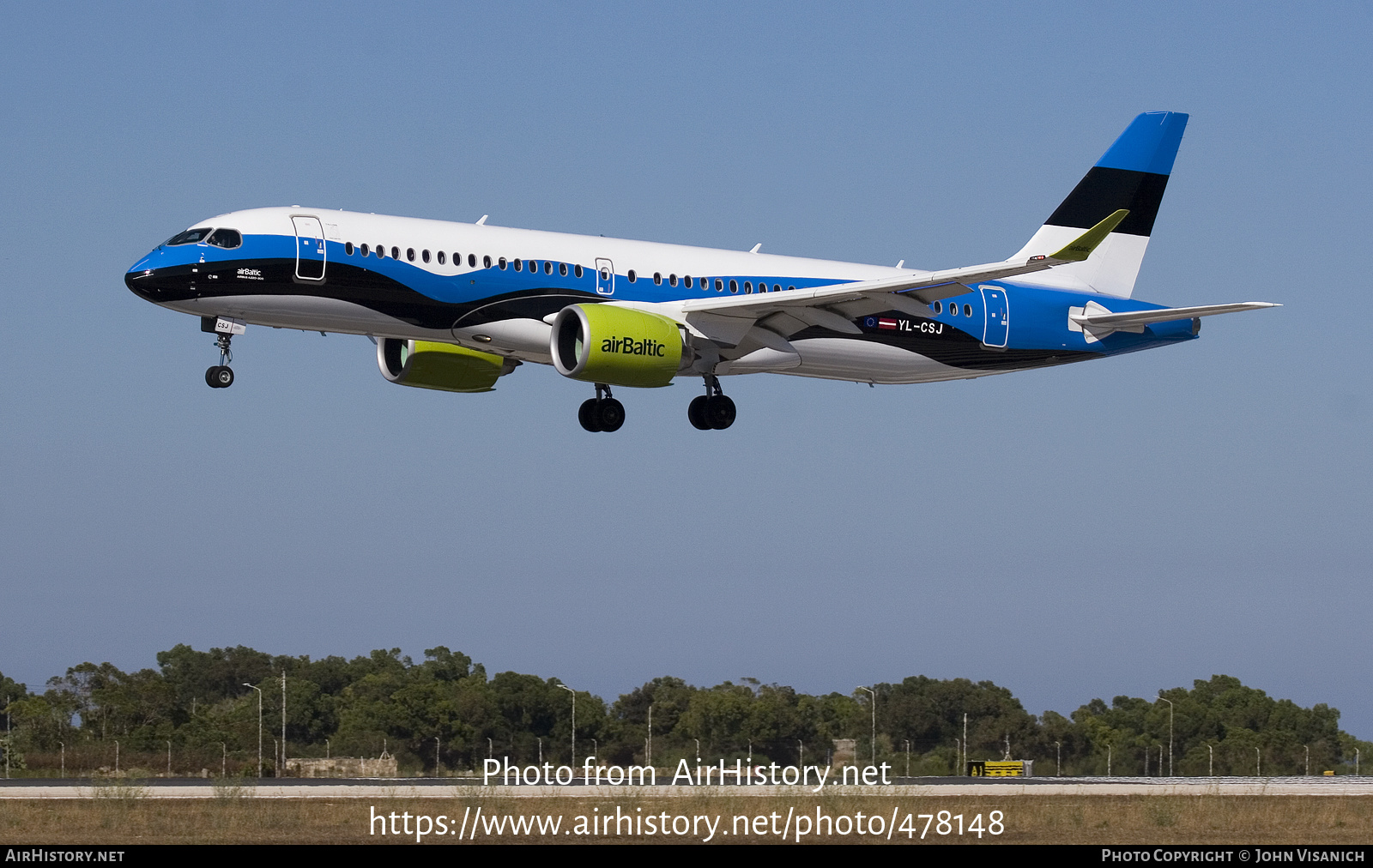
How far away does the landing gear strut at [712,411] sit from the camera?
163 feet

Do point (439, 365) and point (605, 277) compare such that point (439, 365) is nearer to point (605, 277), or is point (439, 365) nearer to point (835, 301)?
point (605, 277)

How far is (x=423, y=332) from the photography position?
4362 centimetres

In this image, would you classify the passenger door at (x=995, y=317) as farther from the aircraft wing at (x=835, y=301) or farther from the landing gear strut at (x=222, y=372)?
the landing gear strut at (x=222, y=372)

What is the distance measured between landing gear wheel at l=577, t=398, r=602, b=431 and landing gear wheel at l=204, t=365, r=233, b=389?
9471 millimetres

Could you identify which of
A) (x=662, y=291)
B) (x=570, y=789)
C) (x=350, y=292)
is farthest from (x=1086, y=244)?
(x=570, y=789)

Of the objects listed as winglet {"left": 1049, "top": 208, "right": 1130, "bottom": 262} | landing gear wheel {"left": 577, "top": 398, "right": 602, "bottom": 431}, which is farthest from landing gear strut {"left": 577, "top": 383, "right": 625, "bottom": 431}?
winglet {"left": 1049, "top": 208, "right": 1130, "bottom": 262}

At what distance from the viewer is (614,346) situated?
43531mm

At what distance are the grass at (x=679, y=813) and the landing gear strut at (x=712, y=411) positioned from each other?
1096 centimetres

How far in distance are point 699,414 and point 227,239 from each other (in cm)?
1387

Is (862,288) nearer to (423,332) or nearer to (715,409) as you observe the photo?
(715,409)
